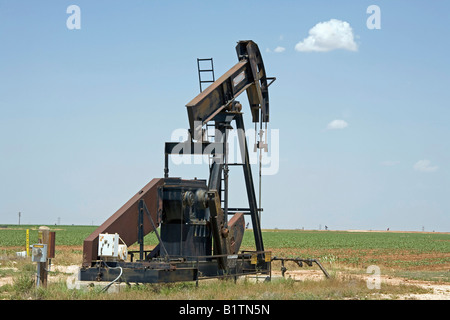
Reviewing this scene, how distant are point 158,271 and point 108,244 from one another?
1.44 metres

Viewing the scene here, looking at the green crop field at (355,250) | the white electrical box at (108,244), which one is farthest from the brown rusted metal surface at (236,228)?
the green crop field at (355,250)

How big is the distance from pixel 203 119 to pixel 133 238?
324cm

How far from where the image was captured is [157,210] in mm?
14453

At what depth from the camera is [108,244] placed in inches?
532

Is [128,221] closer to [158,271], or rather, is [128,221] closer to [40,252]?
[158,271]

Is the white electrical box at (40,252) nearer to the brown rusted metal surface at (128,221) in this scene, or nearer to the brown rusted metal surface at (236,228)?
the brown rusted metal surface at (128,221)

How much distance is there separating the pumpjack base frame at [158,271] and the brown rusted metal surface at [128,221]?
0.36m

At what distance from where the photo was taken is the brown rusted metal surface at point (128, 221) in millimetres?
13641

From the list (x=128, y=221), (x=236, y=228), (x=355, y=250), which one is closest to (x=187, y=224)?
(x=128, y=221)

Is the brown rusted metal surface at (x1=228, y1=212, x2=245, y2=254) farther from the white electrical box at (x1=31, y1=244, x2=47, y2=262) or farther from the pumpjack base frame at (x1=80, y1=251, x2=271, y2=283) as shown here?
the white electrical box at (x1=31, y1=244, x2=47, y2=262)

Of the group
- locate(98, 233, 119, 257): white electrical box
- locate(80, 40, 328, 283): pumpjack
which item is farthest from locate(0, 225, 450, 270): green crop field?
locate(98, 233, 119, 257): white electrical box
